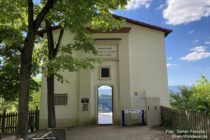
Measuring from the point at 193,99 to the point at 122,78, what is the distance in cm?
682

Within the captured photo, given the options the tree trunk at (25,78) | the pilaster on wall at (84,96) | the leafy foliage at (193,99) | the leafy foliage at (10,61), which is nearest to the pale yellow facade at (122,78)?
the pilaster on wall at (84,96)

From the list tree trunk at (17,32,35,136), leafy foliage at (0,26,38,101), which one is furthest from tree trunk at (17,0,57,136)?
leafy foliage at (0,26,38,101)

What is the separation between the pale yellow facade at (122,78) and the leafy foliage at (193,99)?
242 centimetres

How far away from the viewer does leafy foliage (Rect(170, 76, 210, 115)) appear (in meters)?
18.2

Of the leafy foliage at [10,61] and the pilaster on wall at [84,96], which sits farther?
the pilaster on wall at [84,96]

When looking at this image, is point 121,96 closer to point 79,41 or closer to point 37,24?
point 79,41

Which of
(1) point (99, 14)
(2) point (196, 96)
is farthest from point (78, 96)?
(2) point (196, 96)

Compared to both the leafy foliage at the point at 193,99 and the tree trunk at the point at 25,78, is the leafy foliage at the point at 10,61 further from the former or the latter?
the leafy foliage at the point at 193,99

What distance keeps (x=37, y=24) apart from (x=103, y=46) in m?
8.82

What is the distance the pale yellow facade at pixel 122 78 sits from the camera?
16719mm

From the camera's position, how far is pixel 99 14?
11.2 meters

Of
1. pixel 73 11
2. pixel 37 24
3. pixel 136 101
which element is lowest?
pixel 136 101

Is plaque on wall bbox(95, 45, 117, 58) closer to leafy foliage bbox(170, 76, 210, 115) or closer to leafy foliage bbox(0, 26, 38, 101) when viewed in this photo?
leafy foliage bbox(0, 26, 38, 101)

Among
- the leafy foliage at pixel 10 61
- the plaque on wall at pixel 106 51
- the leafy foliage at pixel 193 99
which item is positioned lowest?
the leafy foliage at pixel 193 99
